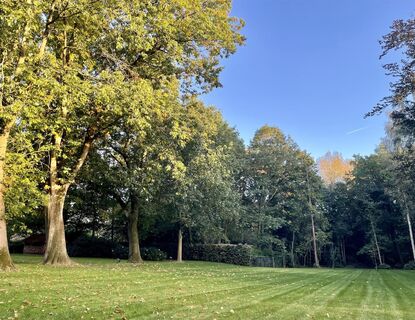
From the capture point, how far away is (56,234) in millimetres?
15461

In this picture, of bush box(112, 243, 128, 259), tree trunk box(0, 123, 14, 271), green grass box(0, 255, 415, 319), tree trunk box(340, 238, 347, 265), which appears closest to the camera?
green grass box(0, 255, 415, 319)

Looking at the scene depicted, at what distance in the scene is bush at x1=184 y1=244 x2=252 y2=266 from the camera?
3061 cm

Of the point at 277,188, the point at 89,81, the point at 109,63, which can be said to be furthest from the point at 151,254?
the point at 89,81

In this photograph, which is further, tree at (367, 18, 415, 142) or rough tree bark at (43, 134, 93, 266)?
Result: tree at (367, 18, 415, 142)

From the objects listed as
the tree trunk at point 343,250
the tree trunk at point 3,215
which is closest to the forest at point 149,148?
the tree trunk at point 3,215

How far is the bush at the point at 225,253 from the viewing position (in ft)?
100

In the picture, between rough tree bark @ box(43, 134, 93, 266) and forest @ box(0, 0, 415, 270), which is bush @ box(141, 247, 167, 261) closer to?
forest @ box(0, 0, 415, 270)

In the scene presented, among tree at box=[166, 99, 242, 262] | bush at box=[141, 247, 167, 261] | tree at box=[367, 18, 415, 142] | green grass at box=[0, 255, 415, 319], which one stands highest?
tree at box=[367, 18, 415, 142]

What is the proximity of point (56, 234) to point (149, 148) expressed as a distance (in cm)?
538

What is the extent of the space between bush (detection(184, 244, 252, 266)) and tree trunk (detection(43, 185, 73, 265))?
17.4m

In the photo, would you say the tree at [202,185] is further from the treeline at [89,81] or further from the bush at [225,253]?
the treeline at [89,81]

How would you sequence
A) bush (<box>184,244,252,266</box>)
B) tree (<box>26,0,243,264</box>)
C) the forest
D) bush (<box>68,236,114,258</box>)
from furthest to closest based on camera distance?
bush (<box>184,244,252,266</box>)
bush (<box>68,236,114,258</box>)
tree (<box>26,0,243,264</box>)
the forest

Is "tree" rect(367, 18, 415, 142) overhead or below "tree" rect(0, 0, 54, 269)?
overhead

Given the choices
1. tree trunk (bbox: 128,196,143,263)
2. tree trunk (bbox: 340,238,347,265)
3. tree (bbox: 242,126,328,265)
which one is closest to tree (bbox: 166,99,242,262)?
tree trunk (bbox: 128,196,143,263)
